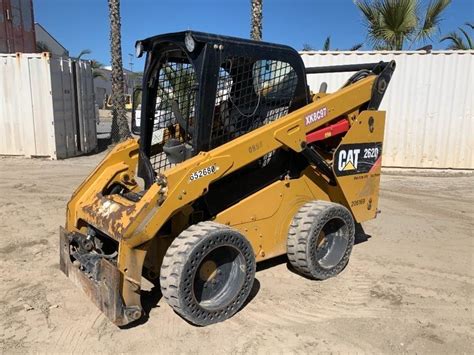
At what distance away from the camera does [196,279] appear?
3.52 metres

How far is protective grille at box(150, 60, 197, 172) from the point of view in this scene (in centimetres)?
393

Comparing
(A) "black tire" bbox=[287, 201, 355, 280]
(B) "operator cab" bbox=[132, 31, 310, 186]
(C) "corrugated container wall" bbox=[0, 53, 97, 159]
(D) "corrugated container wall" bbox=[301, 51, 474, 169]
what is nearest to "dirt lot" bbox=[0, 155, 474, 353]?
(A) "black tire" bbox=[287, 201, 355, 280]

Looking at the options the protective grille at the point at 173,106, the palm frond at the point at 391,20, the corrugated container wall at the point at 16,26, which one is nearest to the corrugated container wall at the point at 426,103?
the palm frond at the point at 391,20

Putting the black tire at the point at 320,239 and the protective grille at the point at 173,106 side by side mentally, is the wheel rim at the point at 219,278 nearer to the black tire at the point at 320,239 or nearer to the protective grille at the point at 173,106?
the black tire at the point at 320,239

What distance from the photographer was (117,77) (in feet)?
45.6

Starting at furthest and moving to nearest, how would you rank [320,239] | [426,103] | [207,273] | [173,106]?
[426,103] → [320,239] → [173,106] → [207,273]

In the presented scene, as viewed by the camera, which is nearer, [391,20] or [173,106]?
[173,106]

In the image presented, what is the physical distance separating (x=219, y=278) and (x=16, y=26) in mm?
21000

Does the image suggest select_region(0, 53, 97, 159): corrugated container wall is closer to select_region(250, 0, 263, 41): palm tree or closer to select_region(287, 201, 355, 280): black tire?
select_region(250, 0, 263, 41): palm tree

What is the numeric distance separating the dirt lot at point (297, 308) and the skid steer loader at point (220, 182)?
0.19 m

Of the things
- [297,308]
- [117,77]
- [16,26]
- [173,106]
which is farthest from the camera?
[16,26]

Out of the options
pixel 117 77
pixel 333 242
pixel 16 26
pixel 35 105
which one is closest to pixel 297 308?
pixel 333 242

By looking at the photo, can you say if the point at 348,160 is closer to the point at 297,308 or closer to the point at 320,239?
the point at 320,239

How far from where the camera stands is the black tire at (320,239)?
416cm
